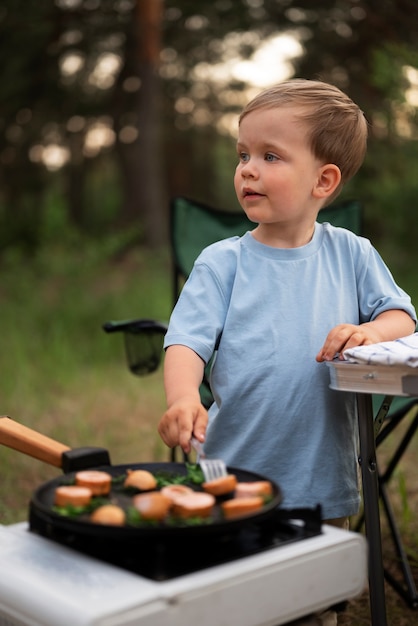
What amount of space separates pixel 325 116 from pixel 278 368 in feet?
1.58

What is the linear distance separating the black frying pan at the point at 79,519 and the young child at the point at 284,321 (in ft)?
0.97

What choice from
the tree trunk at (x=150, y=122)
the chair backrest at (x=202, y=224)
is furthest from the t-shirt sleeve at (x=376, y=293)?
the tree trunk at (x=150, y=122)

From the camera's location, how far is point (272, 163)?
1.57 m

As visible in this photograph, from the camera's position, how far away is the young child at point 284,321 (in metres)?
1.57

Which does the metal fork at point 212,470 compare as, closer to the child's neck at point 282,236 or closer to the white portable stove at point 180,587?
the white portable stove at point 180,587

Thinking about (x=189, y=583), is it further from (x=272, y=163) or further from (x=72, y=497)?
(x=272, y=163)

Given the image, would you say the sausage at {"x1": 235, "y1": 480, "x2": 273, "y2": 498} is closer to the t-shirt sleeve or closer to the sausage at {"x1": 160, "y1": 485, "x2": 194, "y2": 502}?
the sausage at {"x1": 160, "y1": 485, "x2": 194, "y2": 502}

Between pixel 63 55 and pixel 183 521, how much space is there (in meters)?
9.55

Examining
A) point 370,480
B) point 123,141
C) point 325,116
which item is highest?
point 123,141

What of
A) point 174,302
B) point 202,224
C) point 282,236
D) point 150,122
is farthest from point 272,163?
point 150,122

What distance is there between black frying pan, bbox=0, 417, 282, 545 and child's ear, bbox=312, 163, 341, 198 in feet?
2.10

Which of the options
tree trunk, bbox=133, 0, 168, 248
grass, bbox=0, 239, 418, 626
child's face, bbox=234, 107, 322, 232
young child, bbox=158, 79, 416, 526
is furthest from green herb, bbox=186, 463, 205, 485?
tree trunk, bbox=133, 0, 168, 248

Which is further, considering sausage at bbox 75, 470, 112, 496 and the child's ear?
the child's ear

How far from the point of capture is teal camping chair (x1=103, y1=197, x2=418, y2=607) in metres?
2.19
